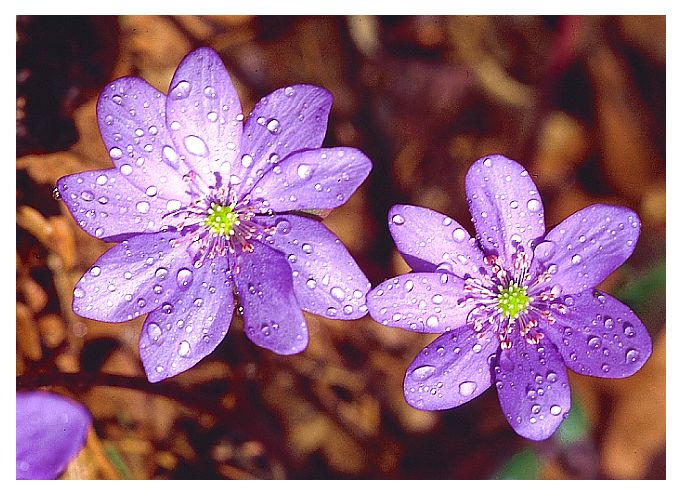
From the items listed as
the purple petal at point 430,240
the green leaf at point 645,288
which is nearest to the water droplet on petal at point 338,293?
the purple petal at point 430,240

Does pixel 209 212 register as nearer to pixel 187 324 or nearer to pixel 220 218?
pixel 220 218

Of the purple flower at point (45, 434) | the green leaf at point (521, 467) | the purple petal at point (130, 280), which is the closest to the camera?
the purple petal at point (130, 280)

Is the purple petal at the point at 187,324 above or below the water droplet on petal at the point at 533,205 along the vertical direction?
below

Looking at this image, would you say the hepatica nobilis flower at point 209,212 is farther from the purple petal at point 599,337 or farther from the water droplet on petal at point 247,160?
the purple petal at point 599,337

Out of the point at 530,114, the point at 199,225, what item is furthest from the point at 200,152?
the point at 530,114

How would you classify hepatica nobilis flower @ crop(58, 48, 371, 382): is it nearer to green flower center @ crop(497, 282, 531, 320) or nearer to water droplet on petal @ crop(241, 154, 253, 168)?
water droplet on petal @ crop(241, 154, 253, 168)

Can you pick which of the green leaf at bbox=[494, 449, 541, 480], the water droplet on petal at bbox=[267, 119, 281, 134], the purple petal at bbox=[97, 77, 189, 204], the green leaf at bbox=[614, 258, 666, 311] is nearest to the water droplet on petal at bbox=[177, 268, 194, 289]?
the purple petal at bbox=[97, 77, 189, 204]
